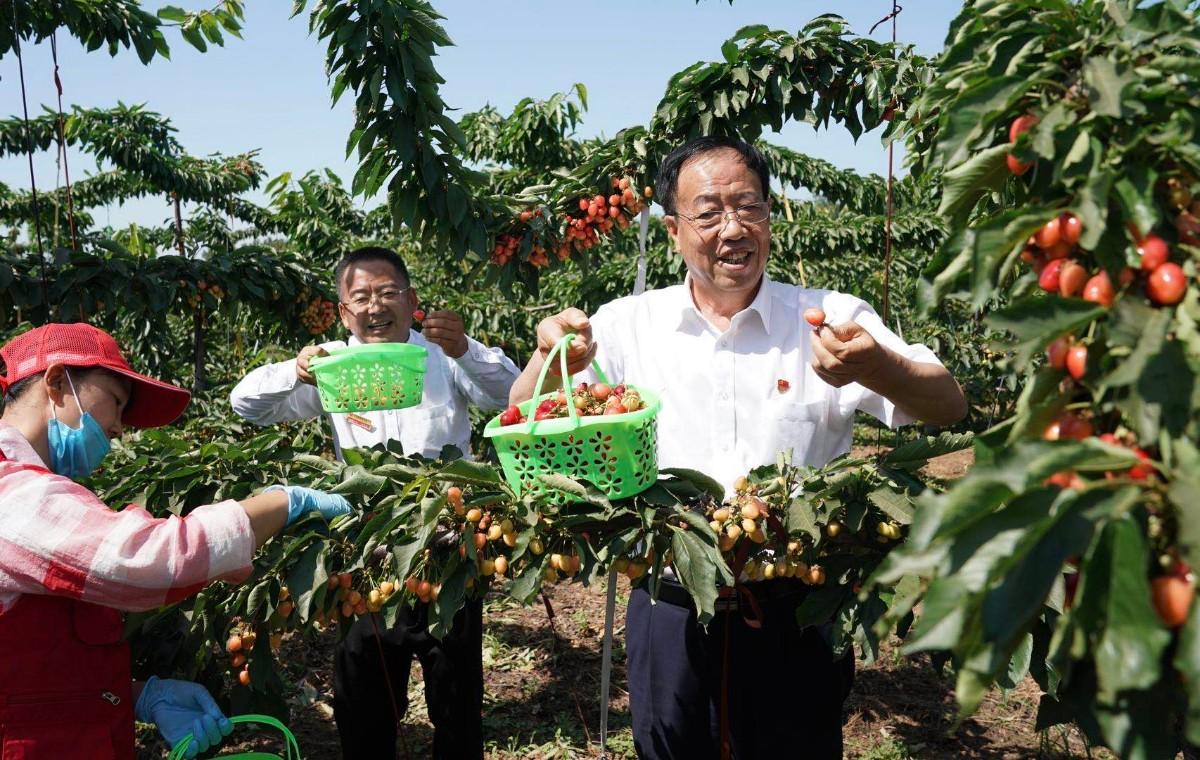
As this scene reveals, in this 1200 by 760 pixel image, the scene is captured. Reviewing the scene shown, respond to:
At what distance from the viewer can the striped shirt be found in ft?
4.76

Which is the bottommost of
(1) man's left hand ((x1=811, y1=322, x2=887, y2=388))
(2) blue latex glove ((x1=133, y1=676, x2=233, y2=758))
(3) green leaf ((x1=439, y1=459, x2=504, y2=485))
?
(2) blue latex glove ((x1=133, y1=676, x2=233, y2=758))

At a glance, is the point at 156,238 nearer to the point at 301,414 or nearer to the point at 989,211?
the point at 301,414

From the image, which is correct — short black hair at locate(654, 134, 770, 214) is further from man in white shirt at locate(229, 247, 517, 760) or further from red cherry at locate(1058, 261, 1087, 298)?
red cherry at locate(1058, 261, 1087, 298)

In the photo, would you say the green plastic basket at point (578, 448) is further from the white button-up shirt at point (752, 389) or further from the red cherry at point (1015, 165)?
the red cherry at point (1015, 165)

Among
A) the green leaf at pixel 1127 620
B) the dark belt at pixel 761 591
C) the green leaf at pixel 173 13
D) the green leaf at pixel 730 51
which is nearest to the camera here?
the green leaf at pixel 1127 620

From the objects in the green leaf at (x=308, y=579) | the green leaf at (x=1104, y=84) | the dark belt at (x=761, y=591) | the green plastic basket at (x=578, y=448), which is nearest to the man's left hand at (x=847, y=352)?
the green plastic basket at (x=578, y=448)

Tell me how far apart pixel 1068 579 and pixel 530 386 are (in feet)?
3.87

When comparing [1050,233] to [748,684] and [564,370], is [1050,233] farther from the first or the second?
[748,684]

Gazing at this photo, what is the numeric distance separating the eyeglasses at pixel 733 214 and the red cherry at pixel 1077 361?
3.85ft

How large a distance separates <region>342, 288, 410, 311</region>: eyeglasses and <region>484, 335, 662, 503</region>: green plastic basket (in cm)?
131

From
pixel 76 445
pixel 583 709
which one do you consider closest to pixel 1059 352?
pixel 76 445

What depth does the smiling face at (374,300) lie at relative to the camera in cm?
281

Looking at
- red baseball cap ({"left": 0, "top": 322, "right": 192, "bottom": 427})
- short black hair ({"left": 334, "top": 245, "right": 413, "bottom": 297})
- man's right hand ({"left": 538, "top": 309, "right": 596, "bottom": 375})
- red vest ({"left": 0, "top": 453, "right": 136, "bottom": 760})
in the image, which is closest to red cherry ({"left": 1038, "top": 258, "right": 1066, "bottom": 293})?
man's right hand ({"left": 538, "top": 309, "right": 596, "bottom": 375})

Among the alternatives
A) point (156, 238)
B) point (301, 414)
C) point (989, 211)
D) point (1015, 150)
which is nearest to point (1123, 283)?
point (1015, 150)
